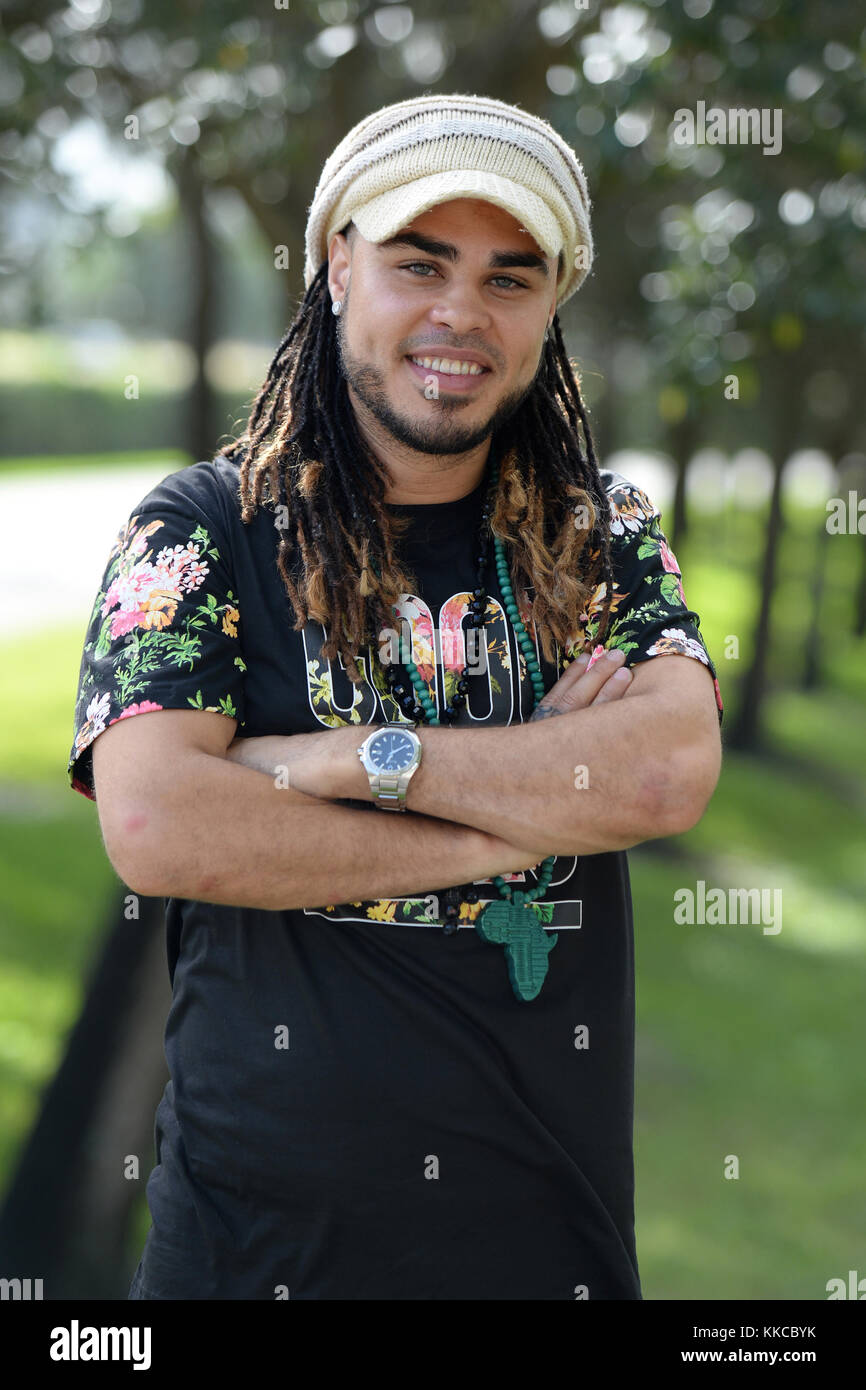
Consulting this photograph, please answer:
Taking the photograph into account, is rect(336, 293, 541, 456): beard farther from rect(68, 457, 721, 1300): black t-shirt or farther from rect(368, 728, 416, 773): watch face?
rect(368, 728, 416, 773): watch face

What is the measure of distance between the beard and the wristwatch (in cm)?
46

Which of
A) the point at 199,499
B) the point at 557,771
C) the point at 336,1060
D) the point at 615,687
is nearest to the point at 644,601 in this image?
the point at 615,687

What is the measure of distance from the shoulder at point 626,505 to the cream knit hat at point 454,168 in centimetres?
43

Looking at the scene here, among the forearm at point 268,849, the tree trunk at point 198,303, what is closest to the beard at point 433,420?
the forearm at point 268,849

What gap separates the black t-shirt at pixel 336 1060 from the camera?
2.20 m

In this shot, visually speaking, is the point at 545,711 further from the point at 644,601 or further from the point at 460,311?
the point at 460,311

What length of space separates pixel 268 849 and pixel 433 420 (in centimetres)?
71

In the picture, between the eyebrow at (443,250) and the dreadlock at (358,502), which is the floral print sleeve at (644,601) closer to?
the dreadlock at (358,502)

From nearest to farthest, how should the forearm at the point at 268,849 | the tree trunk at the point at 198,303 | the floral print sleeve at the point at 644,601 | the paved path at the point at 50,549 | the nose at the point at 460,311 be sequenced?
the forearm at the point at 268,849 < the nose at the point at 460,311 < the floral print sleeve at the point at 644,601 < the tree trunk at the point at 198,303 < the paved path at the point at 50,549

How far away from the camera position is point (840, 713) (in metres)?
22.1

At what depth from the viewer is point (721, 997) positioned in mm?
11906

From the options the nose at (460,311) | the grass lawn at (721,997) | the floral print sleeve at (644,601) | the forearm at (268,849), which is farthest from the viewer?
the grass lawn at (721,997)
